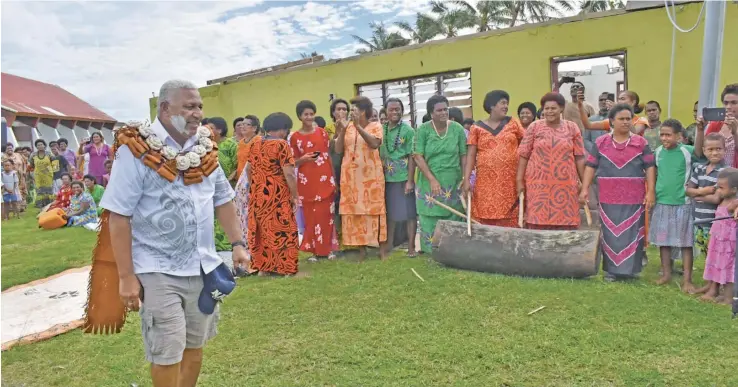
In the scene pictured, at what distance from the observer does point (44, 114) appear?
84.6ft

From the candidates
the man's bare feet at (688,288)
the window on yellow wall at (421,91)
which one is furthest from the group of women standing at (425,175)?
the window on yellow wall at (421,91)

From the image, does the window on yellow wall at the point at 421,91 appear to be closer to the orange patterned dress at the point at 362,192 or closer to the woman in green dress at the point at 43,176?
the orange patterned dress at the point at 362,192

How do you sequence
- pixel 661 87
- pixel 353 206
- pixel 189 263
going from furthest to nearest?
pixel 661 87
pixel 353 206
pixel 189 263

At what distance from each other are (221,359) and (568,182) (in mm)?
3379

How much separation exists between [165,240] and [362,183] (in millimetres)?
3887

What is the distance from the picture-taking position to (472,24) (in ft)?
77.5

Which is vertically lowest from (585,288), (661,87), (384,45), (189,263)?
(585,288)

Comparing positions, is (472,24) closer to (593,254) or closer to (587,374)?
(593,254)

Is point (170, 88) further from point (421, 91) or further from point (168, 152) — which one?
point (421, 91)

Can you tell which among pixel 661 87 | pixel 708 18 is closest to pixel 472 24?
pixel 661 87

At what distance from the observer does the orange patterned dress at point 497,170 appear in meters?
5.57

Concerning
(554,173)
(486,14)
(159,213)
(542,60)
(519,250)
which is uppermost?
(486,14)

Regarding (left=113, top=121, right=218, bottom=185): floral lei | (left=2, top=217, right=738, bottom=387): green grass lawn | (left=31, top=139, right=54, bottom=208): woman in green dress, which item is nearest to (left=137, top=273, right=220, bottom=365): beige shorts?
(left=113, top=121, right=218, bottom=185): floral lei

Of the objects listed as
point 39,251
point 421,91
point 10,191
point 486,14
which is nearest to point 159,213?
point 39,251
